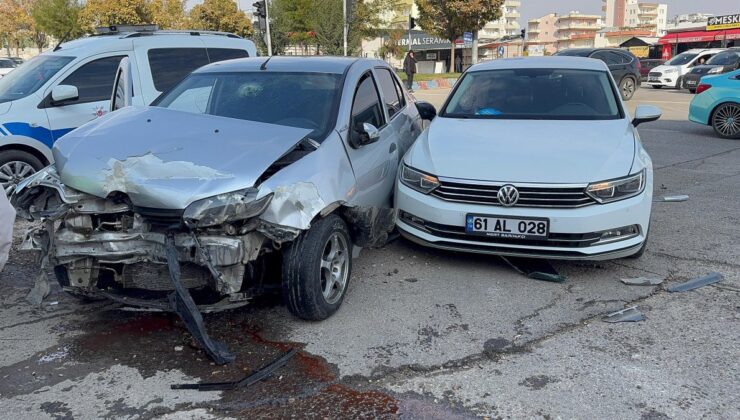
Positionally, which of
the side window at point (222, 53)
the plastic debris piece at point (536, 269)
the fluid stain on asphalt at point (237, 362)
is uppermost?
the side window at point (222, 53)

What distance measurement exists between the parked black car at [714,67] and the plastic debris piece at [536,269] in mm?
21443

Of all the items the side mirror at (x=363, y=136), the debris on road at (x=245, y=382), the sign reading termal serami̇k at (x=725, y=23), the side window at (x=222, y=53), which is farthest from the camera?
the sign reading termal serami̇k at (x=725, y=23)

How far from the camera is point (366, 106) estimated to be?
5.24 meters

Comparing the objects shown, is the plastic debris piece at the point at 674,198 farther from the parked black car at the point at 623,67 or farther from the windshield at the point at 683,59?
the windshield at the point at 683,59

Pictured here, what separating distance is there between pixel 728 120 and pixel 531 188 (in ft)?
30.2

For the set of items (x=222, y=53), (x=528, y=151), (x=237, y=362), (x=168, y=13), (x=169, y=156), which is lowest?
(x=237, y=362)

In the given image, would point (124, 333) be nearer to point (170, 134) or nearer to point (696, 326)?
point (170, 134)

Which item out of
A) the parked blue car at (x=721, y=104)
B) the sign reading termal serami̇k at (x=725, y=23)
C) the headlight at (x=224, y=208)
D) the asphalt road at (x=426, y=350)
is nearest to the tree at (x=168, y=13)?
the parked blue car at (x=721, y=104)

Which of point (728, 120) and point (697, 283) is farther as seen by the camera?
point (728, 120)

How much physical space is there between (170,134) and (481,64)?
12.6 ft

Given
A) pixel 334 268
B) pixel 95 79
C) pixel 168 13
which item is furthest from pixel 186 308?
pixel 168 13

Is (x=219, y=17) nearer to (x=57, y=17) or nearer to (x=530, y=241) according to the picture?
(x=57, y=17)

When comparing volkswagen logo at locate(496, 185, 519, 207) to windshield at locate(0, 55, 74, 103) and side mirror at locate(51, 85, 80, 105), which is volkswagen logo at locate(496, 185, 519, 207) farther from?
windshield at locate(0, 55, 74, 103)

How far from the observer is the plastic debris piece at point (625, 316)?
411 cm
